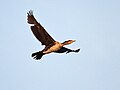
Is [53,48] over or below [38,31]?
below

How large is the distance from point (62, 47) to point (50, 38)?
57.3 inches

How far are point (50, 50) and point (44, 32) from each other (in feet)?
4.07

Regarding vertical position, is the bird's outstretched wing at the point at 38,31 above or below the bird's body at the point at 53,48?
above

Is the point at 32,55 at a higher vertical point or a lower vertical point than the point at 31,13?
lower

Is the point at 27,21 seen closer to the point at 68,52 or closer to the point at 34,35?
the point at 34,35

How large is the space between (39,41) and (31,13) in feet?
6.39

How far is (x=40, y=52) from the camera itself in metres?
38.9

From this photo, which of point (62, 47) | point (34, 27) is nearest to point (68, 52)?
point (62, 47)

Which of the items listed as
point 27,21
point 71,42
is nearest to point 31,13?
point 27,21

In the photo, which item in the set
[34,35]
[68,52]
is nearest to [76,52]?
[68,52]

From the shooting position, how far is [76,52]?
4006cm

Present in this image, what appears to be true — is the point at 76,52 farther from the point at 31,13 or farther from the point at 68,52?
the point at 31,13

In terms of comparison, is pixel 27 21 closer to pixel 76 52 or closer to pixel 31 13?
pixel 31 13

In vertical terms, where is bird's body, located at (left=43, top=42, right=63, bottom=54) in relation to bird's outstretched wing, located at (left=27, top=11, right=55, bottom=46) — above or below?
below
